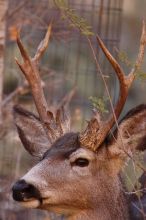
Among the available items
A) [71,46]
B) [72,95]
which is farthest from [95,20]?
[72,95]

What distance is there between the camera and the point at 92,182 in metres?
9.04

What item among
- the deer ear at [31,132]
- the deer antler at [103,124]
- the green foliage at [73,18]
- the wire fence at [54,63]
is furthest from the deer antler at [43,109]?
the wire fence at [54,63]

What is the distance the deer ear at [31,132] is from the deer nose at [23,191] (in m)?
0.89

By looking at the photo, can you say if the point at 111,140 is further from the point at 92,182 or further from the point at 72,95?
the point at 72,95

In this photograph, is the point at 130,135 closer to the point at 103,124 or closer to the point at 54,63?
the point at 103,124

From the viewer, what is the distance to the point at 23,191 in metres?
8.59

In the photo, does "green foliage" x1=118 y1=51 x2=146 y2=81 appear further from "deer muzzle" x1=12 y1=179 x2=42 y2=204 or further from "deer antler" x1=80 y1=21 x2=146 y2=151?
"deer muzzle" x1=12 y1=179 x2=42 y2=204

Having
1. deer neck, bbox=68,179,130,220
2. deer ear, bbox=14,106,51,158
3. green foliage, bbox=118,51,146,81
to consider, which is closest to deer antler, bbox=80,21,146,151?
green foliage, bbox=118,51,146,81

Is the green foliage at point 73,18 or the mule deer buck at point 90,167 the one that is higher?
the green foliage at point 73,18

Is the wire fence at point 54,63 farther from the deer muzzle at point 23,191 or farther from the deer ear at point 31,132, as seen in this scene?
the deer muzzle at point 23,191

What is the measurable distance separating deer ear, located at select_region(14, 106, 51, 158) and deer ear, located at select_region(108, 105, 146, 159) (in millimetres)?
675

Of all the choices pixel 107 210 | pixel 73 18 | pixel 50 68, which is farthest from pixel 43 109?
pixel 50 68

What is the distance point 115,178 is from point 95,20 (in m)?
6.13

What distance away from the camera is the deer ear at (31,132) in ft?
31.5
